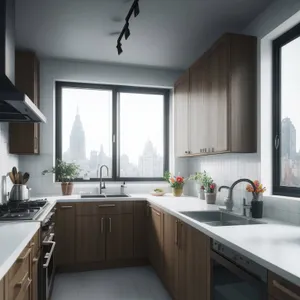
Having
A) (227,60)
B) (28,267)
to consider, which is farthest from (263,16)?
(28,267)

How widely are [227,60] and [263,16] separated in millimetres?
519

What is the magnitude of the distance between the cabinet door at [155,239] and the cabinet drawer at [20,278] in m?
1.48

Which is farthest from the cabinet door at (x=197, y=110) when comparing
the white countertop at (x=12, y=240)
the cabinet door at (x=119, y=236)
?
the white countertop at (x=12, y=240)

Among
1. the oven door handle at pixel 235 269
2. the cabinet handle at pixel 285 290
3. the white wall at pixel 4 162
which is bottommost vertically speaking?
the oven door handle at pixel 235 269

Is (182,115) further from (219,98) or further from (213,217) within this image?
(213,217)

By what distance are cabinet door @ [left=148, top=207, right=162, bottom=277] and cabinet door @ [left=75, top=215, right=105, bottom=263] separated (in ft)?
1.83

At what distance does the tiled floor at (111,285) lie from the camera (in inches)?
107

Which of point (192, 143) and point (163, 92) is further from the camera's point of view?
point (163, 92)

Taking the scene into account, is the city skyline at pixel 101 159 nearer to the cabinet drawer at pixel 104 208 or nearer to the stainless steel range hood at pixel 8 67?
the cabinet drawer at pixel 104 208

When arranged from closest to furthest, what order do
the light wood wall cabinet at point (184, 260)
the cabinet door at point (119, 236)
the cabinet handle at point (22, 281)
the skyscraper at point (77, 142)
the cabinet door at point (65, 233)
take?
the cabinet handle at point (22, 281), the light wood wall cabinet at point (184, 260), the cabinet door at point (65, 233), the cabinet door at point (119, 236), the skyscraper at point (77, 142)

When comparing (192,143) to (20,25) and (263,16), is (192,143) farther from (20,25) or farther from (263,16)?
(20,25)

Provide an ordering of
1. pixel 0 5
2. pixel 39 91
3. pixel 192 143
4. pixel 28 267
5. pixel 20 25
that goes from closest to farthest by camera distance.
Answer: pixel 28 267, pixel 0 5, pixel 20 25, pixel 192 143, pixel 39 91

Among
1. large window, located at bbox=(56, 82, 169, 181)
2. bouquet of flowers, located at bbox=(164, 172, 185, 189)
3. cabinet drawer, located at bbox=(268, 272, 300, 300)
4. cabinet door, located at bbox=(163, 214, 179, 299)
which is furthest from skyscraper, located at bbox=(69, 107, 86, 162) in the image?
cabinet drawer, located at bbox=(268, 272, 300, 300)

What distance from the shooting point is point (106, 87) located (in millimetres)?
4113
